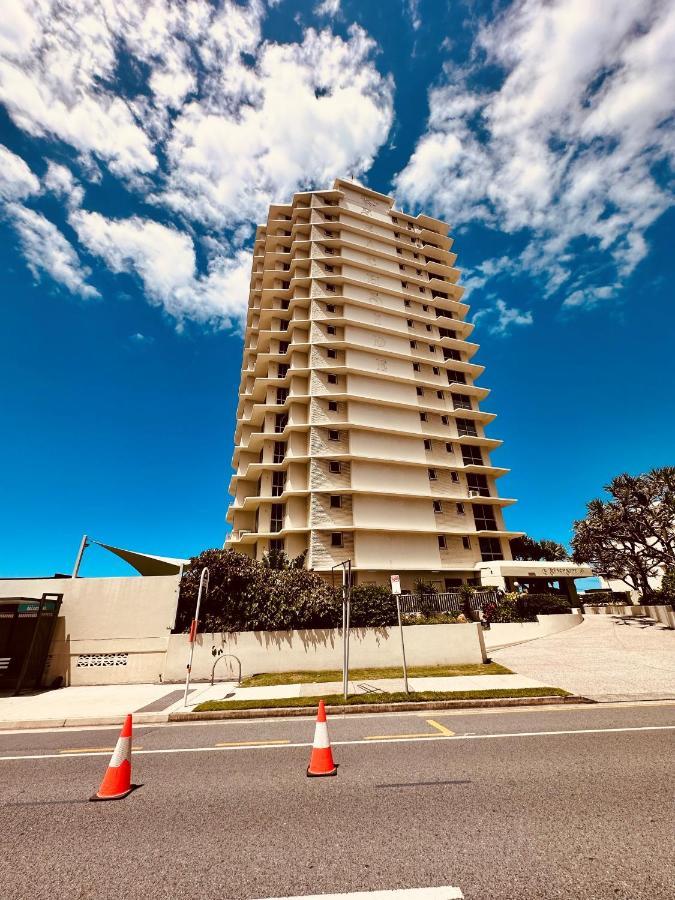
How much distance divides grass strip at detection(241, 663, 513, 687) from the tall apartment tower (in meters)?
14.1

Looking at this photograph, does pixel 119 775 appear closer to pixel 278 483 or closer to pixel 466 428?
pixel 278 483

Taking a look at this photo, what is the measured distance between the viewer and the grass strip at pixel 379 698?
981 centimetres

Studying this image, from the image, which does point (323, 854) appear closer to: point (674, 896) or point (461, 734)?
point (674, 896)

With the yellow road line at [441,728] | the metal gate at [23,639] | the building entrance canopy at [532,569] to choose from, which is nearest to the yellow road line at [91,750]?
the yellow road line at [441,728]

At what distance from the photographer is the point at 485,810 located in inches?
162

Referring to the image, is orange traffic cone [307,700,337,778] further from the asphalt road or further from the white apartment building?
the white apartment building

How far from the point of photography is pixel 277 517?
1330 inches

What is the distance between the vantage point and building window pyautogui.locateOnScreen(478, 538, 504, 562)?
34.2 metres

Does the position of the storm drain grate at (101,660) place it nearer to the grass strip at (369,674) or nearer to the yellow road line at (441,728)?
the grass strip at (369,674)

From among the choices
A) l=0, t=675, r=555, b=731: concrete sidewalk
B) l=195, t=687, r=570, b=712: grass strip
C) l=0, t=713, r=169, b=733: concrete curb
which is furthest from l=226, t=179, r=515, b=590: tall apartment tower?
l=0, t=713, r=169, b=733: concrete curb

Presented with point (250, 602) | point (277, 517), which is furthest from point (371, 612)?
point (277, 517)

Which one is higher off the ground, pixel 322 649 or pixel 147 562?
pixel 147 562

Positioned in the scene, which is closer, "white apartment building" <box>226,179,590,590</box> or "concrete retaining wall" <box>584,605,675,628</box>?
"concrete retaining wall" <box>584,605,675,628</box>

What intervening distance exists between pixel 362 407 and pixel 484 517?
584 inches
